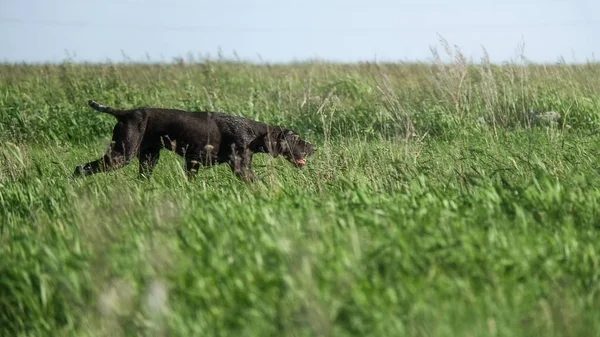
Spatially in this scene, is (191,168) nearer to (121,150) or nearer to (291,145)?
(121,150)

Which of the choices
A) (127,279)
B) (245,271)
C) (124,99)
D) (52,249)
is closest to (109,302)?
(127,279)

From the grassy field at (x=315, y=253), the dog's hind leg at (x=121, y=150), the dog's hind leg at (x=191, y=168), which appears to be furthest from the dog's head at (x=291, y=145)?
the grassy field at (x=315, y=253)

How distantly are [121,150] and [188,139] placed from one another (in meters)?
0.67

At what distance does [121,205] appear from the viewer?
5711 mm

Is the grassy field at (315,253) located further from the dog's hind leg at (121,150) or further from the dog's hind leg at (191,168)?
the dog's hind leg at (121,150)

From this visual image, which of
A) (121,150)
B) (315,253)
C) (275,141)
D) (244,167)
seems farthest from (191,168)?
(315,253)

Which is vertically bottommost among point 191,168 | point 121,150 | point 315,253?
point 191,168

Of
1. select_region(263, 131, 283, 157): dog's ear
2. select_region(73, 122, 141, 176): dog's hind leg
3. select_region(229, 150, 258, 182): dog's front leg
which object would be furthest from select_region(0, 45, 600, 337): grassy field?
select_region(263, 131, 283, 157): dog's ear

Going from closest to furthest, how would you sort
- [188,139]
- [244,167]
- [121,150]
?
[244,167], [121,150], [188,139]

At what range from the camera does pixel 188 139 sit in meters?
9.67

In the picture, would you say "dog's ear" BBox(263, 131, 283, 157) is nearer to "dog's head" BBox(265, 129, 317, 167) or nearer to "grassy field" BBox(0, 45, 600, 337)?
"dog's head" BBox(265, 129, 317, 167)

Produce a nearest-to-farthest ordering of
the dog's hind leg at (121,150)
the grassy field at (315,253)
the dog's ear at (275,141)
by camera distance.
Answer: the grassy field at (315,253) → the dog's hind leg at (121,150) → the dog's ear at (275,141)

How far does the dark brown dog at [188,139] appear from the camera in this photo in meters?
9.43

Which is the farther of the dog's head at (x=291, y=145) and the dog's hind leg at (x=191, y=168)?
the dog's head at (x=291, y=145)
